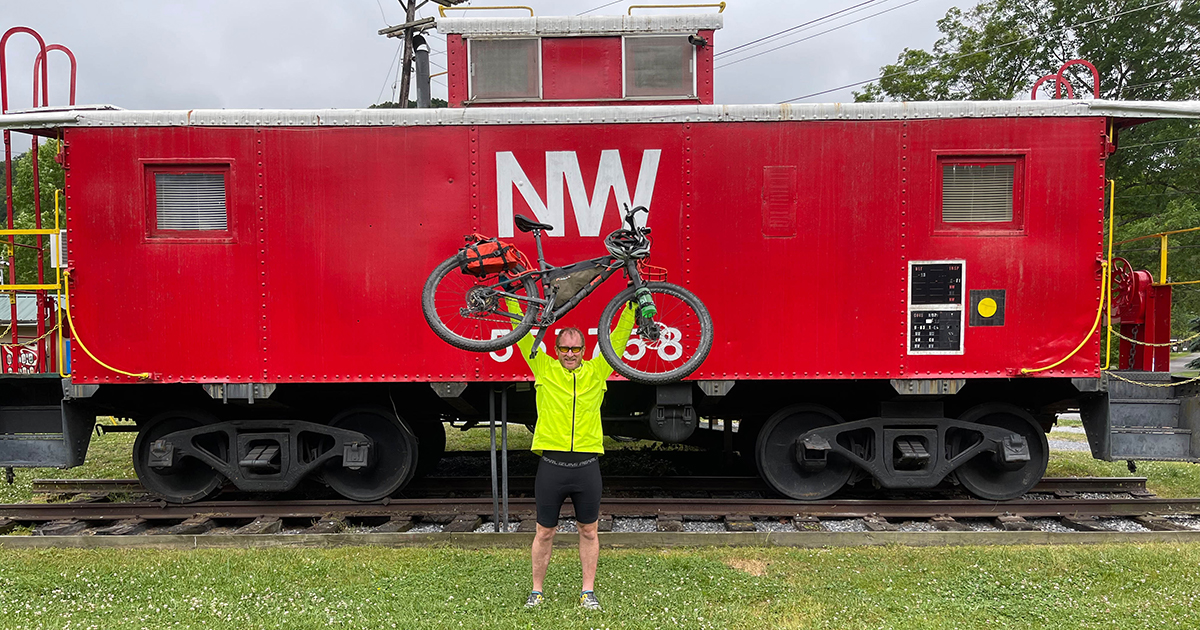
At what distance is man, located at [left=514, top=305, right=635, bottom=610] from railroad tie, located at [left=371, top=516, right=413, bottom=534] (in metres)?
2.18

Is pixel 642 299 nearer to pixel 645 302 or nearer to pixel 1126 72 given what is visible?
pixel 645 302

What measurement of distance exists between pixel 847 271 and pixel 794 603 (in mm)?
2728

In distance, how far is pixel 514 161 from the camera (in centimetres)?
577

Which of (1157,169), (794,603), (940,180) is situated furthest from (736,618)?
(1157,169)

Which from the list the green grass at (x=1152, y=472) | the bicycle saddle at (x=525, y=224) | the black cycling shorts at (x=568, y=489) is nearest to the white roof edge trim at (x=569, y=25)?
the bicycle saddle at (x=525, y=224)

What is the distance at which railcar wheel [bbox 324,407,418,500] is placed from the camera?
256 inches

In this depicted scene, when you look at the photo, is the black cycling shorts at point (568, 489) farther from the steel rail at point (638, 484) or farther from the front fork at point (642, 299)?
the steel rail at point (638, 484)

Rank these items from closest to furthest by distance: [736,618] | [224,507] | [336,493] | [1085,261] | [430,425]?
[736,618] → [1085,261] → [224,507] → [336,493] → [430,425]

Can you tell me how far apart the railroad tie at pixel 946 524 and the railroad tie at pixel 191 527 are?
661 cm

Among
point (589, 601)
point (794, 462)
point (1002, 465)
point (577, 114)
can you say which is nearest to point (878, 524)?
point (794, 462)

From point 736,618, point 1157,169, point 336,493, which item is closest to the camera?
point 736,618

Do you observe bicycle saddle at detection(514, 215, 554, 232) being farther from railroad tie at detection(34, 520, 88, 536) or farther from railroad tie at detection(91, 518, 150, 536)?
railroad tie at detection(34, 520, 88, 536)

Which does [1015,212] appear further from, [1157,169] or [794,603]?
[1157,169]

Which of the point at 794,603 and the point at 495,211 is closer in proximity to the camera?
the point at 794,603
